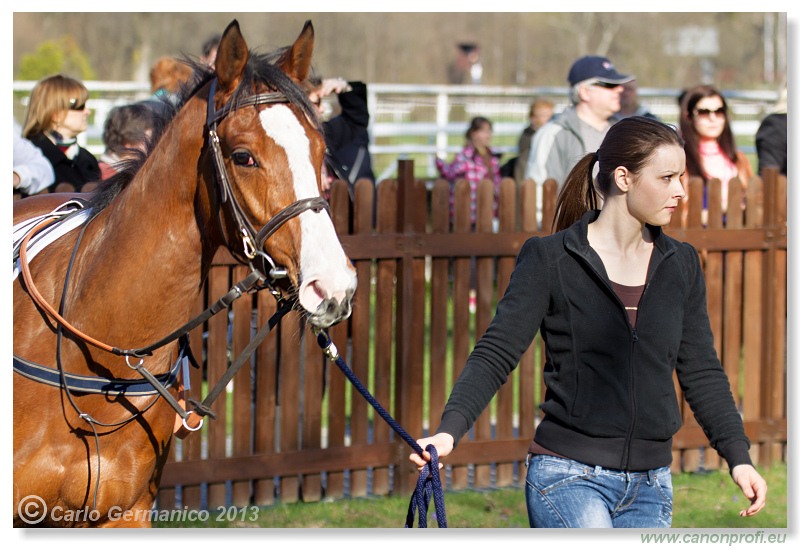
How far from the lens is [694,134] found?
7.77m

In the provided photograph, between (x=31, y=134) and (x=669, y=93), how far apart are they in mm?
11041

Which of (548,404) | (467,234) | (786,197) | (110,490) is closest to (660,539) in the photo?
(548,404)

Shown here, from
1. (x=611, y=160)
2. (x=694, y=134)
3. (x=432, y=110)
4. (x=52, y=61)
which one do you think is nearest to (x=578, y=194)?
(x=611, y=160)

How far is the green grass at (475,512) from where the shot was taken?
5.68 meters

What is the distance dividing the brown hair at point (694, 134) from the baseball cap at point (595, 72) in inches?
33.6

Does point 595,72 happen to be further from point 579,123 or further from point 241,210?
point 241,210

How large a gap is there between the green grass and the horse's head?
2.61m

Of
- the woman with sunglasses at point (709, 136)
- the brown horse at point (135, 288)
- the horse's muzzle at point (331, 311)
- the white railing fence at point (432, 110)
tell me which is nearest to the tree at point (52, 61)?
the white railing fence at point (432, 110)

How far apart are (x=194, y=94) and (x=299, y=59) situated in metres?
0.39

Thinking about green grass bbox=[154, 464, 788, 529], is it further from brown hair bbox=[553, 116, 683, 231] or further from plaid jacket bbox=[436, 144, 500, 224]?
plaid jacket bbox=[436, 144, 500, 224]

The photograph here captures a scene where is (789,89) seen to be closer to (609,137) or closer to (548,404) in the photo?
(609,137)

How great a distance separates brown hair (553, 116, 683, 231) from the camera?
321cm

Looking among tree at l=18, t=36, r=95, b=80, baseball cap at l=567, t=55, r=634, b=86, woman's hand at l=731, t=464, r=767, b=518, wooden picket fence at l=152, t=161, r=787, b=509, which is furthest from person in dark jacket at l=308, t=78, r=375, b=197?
tree at l=18, t=36, r=95, b=80

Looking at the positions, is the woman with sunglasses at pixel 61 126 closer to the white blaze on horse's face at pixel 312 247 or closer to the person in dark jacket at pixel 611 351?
the white blaze on horse's face at pixel 312 247
